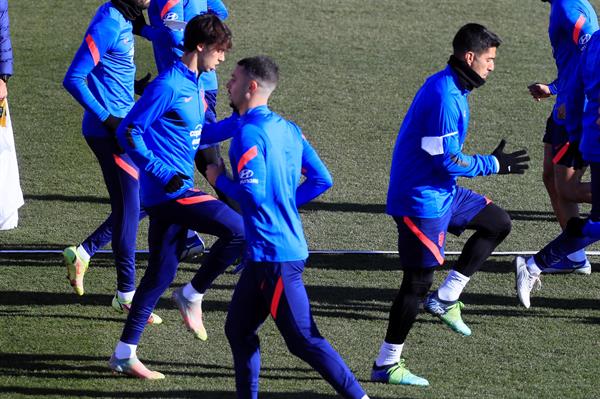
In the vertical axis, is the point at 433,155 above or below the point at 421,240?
above

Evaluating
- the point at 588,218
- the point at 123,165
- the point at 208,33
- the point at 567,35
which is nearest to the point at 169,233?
the point at 123,165

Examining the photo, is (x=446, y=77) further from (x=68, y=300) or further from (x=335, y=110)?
(x=335, y=110)

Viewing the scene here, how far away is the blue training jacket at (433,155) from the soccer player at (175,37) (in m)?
2.34

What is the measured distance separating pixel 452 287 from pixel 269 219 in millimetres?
2173

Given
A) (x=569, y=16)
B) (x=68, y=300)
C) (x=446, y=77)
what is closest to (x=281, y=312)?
(x=446, y=77)

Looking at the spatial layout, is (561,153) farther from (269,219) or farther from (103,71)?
(269,219)

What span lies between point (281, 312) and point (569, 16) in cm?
405

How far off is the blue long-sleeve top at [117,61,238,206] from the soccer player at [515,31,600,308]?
2.63m

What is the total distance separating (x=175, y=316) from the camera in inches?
324

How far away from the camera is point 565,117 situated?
879 centimetres

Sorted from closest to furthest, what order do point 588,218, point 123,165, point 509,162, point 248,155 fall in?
point 248,155, point 509,162, point 123,165, point 588,218

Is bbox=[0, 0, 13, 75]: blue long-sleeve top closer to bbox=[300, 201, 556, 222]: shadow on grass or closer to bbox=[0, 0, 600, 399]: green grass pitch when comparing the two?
bbox=[0, 0, 600, 399]: green grass pitch

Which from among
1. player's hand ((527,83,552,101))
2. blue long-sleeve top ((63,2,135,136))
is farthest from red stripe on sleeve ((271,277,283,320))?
player's hand ((527,83,552,101))

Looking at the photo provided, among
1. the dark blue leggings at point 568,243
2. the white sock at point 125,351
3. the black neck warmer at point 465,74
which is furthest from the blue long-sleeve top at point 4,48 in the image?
the dark blue leggings at point 568,243
